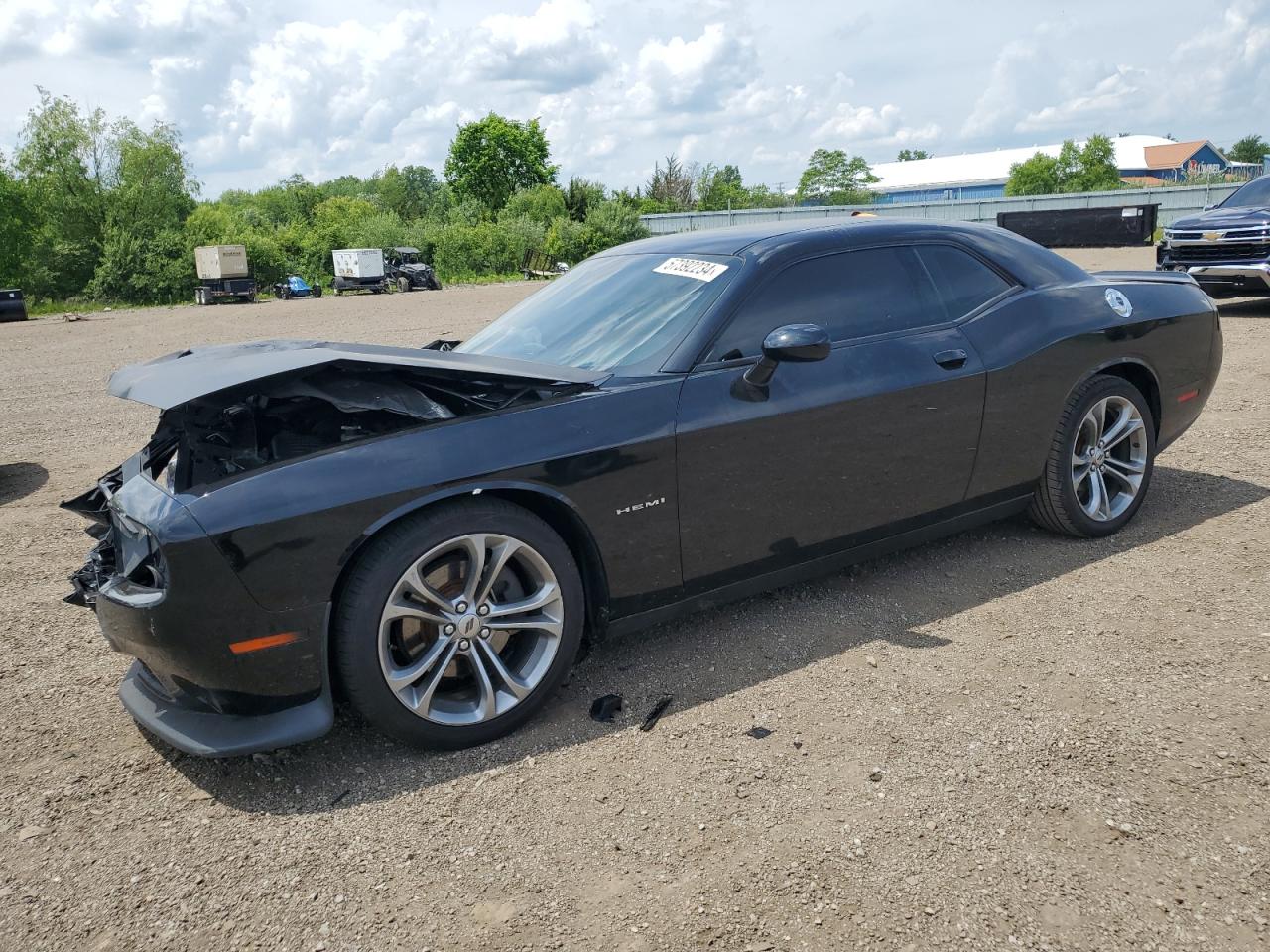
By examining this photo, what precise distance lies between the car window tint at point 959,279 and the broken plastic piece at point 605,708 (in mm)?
2166

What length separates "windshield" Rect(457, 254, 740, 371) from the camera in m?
3.57

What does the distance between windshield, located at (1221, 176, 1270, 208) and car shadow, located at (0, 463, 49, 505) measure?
46.6ft

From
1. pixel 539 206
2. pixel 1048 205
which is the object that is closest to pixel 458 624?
pixel 1048 205

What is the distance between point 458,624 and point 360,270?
128 feet

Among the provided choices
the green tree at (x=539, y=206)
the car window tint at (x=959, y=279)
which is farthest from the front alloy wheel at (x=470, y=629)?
the green tree at (x=539, y=206)

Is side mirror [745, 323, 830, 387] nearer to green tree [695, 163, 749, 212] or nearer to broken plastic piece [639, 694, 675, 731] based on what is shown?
broken plastic piece [639, 694, 675, 731]

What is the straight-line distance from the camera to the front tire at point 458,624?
2.84 m

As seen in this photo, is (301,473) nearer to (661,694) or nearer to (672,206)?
(661,694)

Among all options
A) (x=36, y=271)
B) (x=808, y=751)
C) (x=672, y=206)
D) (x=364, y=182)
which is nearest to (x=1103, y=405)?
(x=808, y=751)

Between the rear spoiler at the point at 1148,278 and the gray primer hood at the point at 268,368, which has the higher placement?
the rear spoiler at the point at 1148,278

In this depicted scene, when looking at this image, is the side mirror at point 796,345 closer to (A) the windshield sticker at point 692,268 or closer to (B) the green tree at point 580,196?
(A) the windshield sticker at point 692,268

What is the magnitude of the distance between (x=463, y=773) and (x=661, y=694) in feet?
2.52

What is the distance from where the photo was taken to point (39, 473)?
708cm

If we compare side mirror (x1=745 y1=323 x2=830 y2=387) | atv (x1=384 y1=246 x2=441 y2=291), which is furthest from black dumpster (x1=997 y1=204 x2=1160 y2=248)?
side mirror (x1=745 y1=323 x2=830 y2=387)
